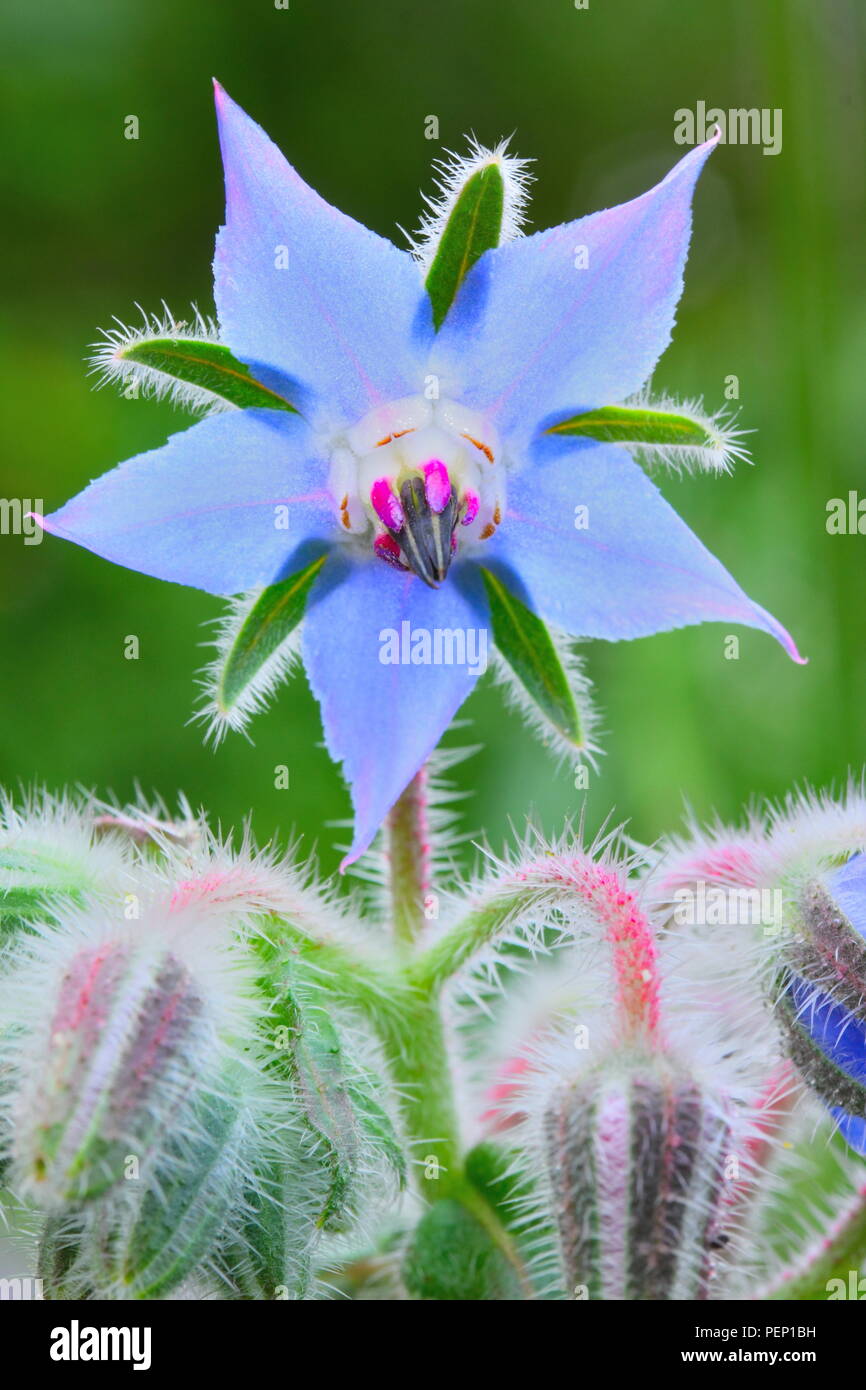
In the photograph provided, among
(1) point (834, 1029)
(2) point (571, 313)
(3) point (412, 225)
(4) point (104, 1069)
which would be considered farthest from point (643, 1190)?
(3) point (412, 225)

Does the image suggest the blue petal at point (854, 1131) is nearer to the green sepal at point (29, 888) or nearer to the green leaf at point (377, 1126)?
the green leaf at point (377, 1126)

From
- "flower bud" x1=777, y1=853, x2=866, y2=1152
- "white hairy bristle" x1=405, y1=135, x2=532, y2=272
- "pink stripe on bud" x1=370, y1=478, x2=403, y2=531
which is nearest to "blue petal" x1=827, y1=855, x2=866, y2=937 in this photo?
"flower bud" x1=777, y1=853, x2=866, y2=1152

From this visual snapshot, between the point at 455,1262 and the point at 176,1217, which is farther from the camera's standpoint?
the point at 455,1262

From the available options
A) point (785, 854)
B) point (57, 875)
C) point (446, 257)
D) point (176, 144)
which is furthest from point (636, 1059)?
point (176, 144)

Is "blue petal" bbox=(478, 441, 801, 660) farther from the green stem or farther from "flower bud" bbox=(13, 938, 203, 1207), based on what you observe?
"flower bud" bbox=(13, 938, 203, 1207)

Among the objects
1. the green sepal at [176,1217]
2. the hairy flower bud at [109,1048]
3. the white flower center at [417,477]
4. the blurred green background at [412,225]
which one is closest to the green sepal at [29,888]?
the hairy flower bud at [109,1048]

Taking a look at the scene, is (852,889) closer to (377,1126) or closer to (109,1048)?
(377,1126)

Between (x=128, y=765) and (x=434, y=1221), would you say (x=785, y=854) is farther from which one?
(x=128, y=765)
